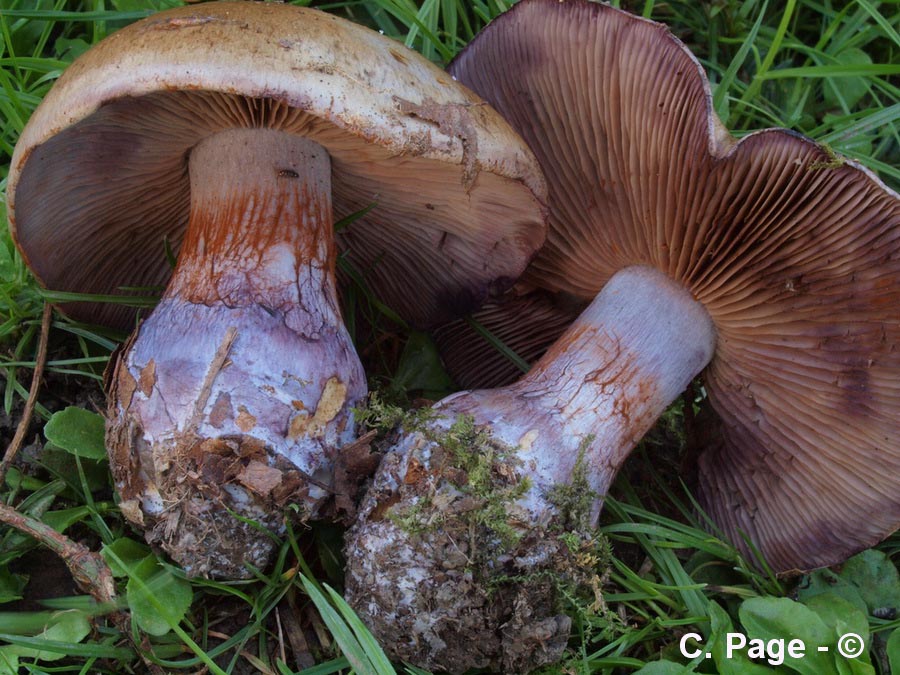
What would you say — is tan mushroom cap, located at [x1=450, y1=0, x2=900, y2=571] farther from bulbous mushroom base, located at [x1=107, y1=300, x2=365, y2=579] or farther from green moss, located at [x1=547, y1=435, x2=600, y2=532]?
bulbous mushroom base, located at [x1=107, y1=300, x2=365, y2=579]

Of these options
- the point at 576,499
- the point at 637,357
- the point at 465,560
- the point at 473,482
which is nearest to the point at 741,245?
the point at 637,357

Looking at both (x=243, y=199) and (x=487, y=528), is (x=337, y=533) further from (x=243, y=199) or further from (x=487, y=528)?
(x=243, y=199)

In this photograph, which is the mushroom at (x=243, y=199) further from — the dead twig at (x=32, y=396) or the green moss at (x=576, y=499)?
the green moss at (x=576, y=499)

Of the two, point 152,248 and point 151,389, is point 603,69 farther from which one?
point 152,248

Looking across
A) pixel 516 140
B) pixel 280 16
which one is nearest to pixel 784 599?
pixel 516 140

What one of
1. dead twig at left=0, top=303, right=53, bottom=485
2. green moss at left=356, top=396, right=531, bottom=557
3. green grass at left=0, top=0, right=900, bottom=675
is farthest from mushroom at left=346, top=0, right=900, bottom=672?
dead twig at left=0, top=303, right=53, bottom=485

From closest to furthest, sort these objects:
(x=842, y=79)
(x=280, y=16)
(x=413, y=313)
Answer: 1. (x=280, y=16)
2. (x=413, y=313)
3. (x=842, y=79)
